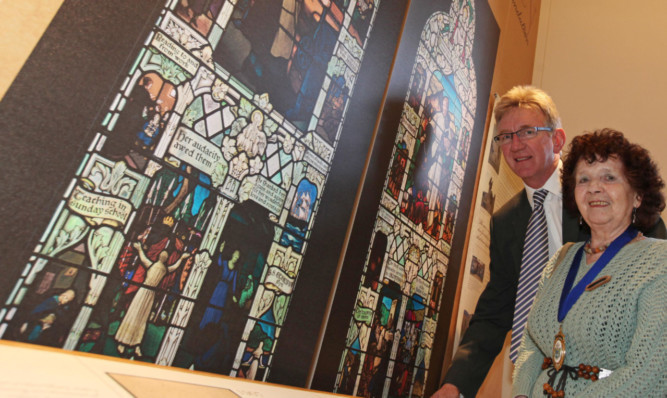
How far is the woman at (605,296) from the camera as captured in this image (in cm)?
141

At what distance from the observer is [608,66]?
5.27m

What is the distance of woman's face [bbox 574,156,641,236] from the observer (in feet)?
5.69

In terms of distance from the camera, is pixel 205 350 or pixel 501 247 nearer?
pixel 205 350

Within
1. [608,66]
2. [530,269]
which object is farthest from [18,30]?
[608,66]

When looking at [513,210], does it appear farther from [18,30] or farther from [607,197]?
[18,30]

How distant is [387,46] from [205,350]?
5.53 ft

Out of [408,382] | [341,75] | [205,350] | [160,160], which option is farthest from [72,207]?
[408,382]

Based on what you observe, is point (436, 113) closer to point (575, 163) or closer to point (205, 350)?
point (575, 163)

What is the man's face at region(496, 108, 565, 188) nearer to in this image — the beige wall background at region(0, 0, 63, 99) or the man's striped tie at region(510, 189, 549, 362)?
the man's striped tie at region(510, 189, 549, 362)

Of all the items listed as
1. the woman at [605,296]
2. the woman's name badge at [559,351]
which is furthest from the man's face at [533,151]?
the woman's name badge at [559,351]

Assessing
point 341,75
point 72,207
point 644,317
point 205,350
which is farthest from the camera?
point 341,75

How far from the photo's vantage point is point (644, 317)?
4.69 feet

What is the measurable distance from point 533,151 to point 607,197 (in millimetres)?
1150

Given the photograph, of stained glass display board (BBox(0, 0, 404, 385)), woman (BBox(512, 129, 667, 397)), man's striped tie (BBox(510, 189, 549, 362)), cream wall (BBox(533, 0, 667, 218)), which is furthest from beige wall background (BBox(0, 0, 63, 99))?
cream wall (BBox(533, 0, 667, 218))
